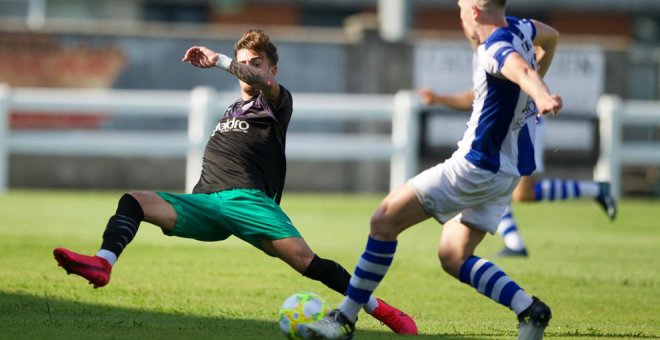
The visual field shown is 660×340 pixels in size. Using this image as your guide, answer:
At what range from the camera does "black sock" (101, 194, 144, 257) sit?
23.6 feet

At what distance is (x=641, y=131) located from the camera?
24719 mm

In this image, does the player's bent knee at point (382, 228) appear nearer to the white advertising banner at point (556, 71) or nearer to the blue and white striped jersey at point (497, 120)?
the blue and white striped jersey at point (497, 120)

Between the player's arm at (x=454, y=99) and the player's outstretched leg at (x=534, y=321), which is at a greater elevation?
the player's arm at (x=454, y=99)

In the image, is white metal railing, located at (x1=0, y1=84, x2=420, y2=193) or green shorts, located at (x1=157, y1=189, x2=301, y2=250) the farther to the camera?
white metal railing, located at (x1=0, y1=84, x2=420, y2=193)

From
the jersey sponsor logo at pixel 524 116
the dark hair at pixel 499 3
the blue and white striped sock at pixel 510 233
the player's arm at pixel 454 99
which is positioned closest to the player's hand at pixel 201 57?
the dark hair at pixel 499 3

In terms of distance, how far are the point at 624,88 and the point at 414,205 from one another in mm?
18637

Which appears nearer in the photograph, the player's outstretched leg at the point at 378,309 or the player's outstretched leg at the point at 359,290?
the player's outstretched leg at the point at 359,290

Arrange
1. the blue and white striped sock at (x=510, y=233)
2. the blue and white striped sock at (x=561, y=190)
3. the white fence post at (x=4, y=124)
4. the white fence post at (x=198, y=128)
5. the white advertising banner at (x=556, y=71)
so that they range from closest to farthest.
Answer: the blue and white striped sock at (x=510, y=233) → the blue and white striped sock at (x=561, y=190) → the white fence post at (x=198, y=128) → the white fence post at (x=4, y=124) → the white advertising banner at (x=556, y=71)

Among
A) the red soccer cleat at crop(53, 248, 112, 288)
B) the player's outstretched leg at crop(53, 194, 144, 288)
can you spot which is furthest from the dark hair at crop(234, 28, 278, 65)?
the red soccer cleat at crop(53, 248, 112, 288)

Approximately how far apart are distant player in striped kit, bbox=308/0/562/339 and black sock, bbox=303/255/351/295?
0.61m

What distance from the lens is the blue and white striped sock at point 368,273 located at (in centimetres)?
680

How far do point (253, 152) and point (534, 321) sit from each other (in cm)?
205

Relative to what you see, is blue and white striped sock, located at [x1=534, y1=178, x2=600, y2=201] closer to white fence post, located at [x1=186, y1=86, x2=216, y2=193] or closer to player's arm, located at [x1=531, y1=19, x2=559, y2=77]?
player's arm, located at [x1=531, y1=19, x2=559, y2=77]

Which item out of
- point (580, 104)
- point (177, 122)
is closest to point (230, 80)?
point (177, 122)
